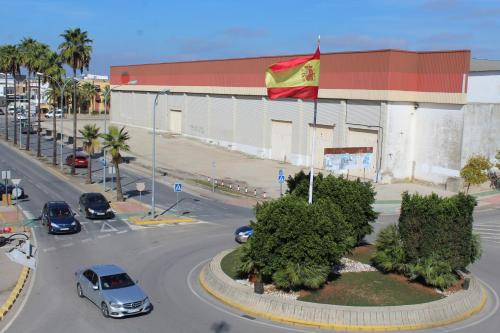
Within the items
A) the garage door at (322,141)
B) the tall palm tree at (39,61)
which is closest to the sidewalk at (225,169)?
the garage door at (322,141)

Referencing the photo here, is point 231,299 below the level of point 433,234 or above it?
below

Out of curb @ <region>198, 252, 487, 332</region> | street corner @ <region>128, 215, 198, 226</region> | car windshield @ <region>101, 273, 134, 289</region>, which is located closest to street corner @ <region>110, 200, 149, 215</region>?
street corner @ <region>128, 215, 198, 226</region>

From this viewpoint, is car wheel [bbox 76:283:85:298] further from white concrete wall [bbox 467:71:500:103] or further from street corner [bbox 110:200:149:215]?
white concrete wall [bbox 467:71:500:103]

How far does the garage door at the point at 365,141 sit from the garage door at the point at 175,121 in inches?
1553

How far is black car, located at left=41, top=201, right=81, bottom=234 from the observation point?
36.3 m

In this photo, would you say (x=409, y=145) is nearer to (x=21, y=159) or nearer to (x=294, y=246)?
(x=294, y=246)

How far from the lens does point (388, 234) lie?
26516 millimetres

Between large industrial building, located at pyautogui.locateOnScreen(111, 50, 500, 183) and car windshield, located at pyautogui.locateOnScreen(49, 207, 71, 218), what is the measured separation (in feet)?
78.9

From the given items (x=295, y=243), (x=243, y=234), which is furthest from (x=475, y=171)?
(x=295, y=243)

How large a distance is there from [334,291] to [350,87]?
40681 millimetres

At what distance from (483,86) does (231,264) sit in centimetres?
3671

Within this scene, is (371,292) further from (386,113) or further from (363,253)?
(386,113)

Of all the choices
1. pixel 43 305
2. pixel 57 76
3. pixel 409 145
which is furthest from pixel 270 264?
pixel 57 76

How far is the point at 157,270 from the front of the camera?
28922 mm
